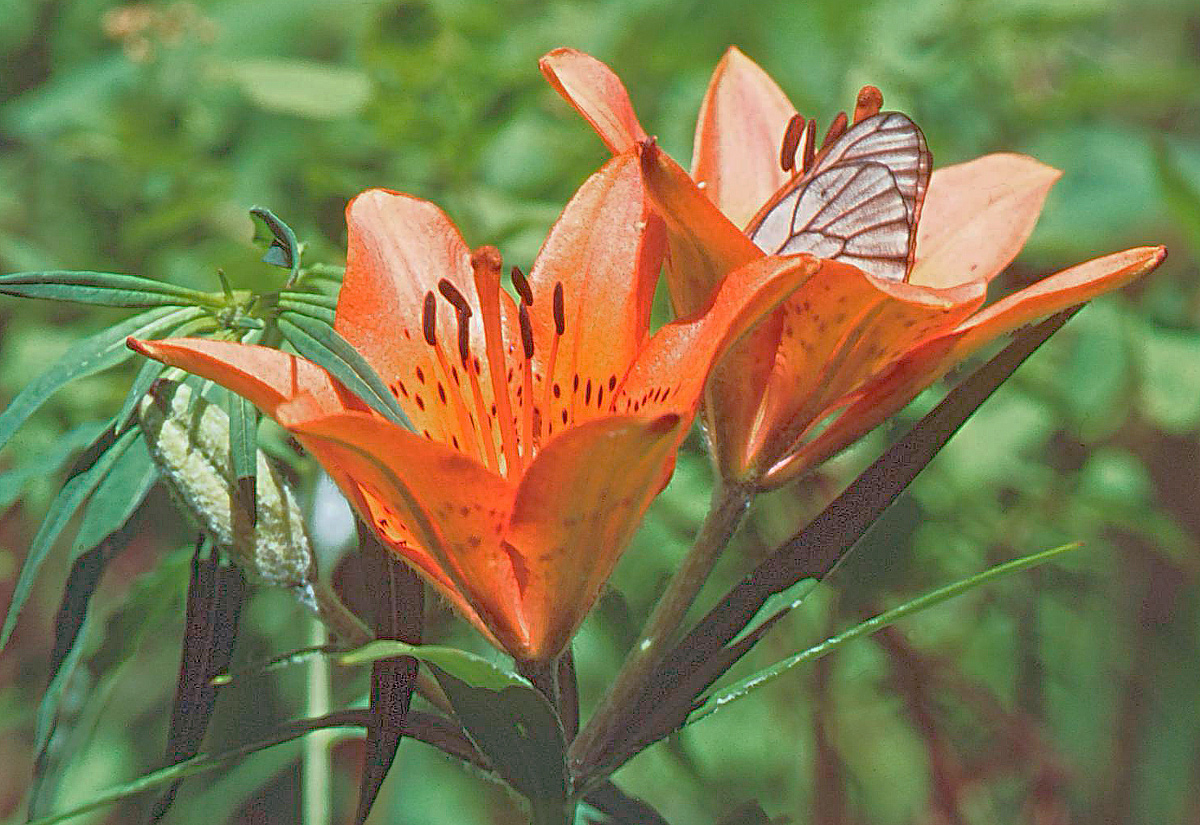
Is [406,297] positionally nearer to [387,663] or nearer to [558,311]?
[558,311]

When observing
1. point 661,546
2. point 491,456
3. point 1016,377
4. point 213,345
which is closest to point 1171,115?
point 1016,377

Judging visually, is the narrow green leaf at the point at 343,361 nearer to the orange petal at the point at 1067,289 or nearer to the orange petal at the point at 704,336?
the orange petal at the point at 704,336

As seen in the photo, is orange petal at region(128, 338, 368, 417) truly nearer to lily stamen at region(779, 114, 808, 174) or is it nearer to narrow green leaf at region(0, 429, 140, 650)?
narrow green leaf at region(0, 429, 140, 650)

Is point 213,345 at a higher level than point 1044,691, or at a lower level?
higher

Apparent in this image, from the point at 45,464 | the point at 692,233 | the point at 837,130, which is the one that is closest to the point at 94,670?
the point at 45,464

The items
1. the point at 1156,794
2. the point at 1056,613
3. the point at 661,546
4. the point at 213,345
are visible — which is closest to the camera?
the point at 213,345

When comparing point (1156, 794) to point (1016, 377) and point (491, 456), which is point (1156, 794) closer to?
point (1016, 377)
